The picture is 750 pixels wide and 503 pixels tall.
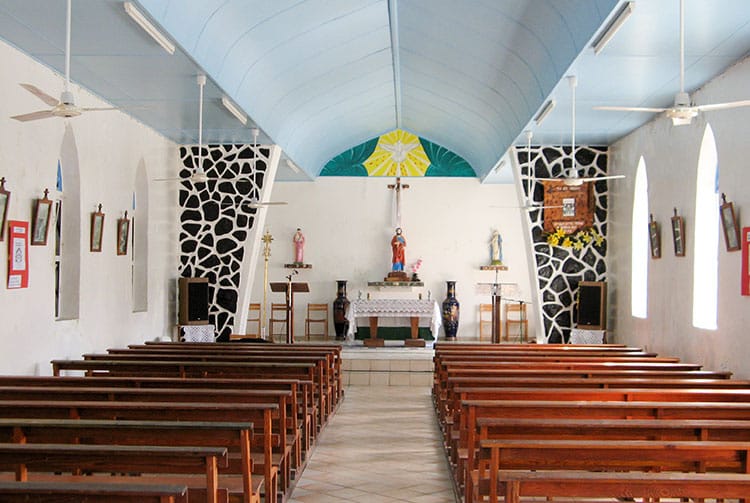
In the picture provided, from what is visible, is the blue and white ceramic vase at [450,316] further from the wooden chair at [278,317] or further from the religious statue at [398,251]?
the wooden chair at [278,317]

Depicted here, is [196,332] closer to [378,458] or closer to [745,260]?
[378,458]

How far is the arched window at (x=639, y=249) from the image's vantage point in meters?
11.7

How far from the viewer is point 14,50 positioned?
796 cm

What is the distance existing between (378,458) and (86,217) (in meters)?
4.82

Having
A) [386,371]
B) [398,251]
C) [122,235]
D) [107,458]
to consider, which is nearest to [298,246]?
[398,251]

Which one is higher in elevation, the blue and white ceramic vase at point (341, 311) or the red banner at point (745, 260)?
the red banner at point (745, 260)

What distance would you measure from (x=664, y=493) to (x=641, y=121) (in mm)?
8471

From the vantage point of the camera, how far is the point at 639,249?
11.9m

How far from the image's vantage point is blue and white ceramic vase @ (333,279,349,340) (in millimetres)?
16875

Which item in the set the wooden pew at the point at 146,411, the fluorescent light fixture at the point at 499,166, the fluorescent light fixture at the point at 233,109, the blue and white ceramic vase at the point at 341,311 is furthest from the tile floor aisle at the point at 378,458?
the blue and white ceramic vase at the point at 341,311

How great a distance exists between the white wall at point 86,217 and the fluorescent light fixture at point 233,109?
1.63m

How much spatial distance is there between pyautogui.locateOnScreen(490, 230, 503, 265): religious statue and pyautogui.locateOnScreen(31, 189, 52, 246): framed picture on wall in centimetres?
1059

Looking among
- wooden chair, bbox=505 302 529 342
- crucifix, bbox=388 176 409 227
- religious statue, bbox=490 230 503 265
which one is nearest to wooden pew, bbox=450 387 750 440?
wooden chair, bbox=505 302 529 342

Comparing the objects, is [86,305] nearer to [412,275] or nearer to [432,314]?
[432,314]
